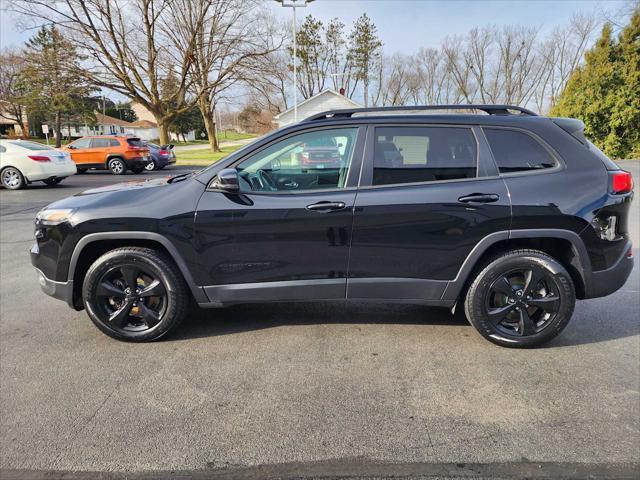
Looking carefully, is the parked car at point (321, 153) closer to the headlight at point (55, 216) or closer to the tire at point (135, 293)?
the tire at point (135, 293)

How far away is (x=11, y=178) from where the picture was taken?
12484mm

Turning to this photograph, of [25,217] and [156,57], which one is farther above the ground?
[156,57]

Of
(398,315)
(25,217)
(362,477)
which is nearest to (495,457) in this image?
(362,477)

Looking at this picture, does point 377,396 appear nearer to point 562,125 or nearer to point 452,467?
point 452,467

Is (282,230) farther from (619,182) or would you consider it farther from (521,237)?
(619,182)

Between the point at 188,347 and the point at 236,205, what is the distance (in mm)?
1201

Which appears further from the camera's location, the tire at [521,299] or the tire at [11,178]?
the tire at [11,178]

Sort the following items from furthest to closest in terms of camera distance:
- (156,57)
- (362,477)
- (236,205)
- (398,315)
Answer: (156,57) < (398,315) < (236,205) < (362,477)

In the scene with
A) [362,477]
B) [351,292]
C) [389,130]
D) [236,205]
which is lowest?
[362,477]

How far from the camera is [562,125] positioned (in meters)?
3.31

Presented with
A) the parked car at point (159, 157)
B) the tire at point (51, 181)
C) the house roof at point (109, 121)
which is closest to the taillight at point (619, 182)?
the tire at point (51, 181)

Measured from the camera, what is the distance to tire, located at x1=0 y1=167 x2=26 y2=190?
12.4 metres

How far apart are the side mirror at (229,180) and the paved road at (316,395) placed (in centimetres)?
124

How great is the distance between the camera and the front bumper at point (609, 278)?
3234 millimetres
